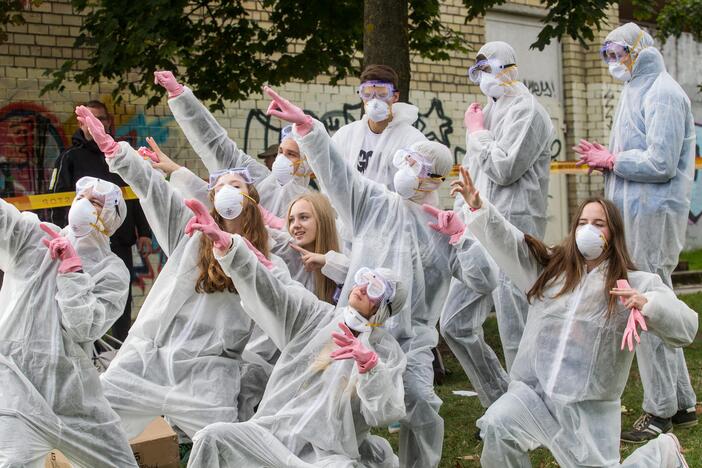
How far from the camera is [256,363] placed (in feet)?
18.6

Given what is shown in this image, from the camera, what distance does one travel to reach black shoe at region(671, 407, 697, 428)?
20.7 feet

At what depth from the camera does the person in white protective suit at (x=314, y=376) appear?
4.51 metres

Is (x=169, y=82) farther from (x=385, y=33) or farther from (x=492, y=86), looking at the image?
(x=385, y=33)

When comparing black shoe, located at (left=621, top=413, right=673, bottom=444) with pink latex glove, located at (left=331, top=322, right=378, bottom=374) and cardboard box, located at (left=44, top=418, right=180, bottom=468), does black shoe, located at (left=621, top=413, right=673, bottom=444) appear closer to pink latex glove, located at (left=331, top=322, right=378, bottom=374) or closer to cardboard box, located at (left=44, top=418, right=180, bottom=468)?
pink latex glove, located at (left=331, top=322, right=378, bottom=374)

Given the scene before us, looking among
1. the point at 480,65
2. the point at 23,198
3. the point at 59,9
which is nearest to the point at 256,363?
the point at 480,65

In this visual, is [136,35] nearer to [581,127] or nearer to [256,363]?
[256,363]

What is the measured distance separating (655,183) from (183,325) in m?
2.76

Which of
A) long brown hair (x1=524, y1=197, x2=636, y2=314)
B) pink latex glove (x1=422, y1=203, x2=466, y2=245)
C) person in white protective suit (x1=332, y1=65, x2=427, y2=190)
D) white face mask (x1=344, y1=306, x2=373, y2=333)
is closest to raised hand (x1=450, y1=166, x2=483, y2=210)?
pink latex glove (x1=422, y1=203, x2=466, y2=245)

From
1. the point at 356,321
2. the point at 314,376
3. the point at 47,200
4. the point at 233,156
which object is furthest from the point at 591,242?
the point at 47,200

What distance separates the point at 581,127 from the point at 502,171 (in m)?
11.5

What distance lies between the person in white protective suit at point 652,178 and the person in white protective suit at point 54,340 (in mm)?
2897

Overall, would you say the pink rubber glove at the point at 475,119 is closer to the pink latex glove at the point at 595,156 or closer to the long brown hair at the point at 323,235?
the pink latex glove at the point at 595,156

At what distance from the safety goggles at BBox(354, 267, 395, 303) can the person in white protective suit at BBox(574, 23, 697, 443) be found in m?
1.92

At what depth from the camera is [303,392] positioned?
483cm
